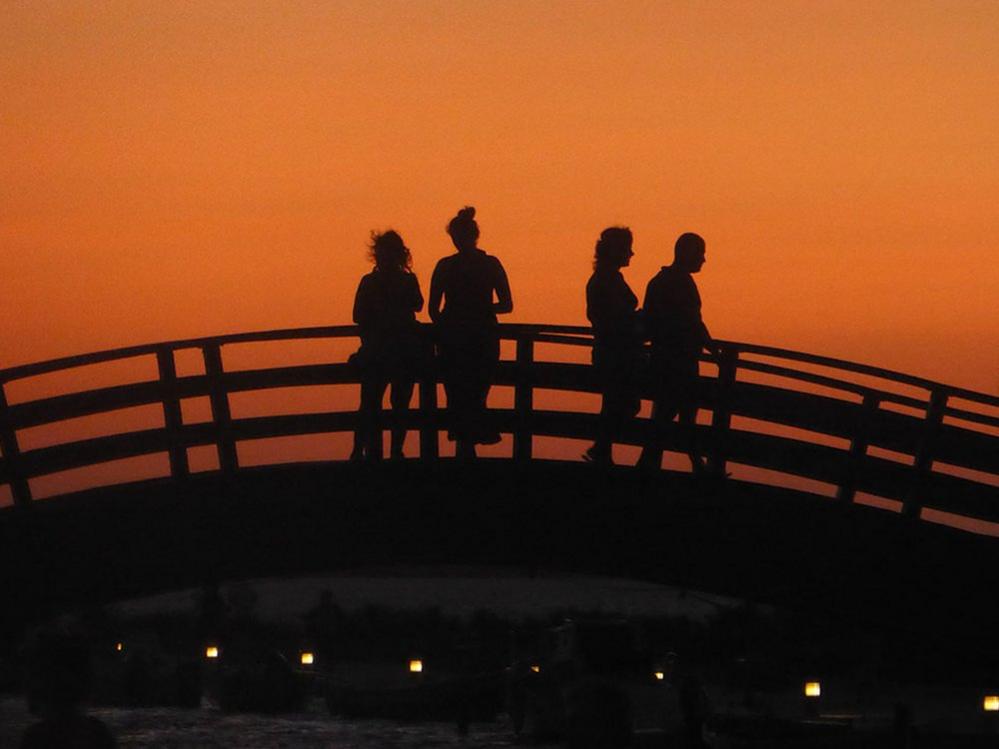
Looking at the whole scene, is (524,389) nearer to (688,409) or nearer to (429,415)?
(429,415)

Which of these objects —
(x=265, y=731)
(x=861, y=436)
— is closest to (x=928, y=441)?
(x=861, y=436)

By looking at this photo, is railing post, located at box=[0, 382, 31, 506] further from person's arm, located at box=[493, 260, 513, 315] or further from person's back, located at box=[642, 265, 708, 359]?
person's back, located at box=[642, 265, 708, 359]

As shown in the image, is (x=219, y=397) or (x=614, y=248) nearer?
(x=614, y=248)

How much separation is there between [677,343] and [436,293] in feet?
5.41

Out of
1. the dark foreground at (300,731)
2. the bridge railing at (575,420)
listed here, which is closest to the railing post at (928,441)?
the bridge railing at (575,420)

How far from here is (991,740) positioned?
18125mm

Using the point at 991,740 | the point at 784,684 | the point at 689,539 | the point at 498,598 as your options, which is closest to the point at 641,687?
the point at 784,684

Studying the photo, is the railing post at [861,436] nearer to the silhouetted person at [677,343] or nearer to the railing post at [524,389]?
the silhouetted person at [677,343]

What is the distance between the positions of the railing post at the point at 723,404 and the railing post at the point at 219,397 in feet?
10.5

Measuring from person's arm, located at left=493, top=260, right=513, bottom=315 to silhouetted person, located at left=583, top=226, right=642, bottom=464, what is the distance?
54 centimetres

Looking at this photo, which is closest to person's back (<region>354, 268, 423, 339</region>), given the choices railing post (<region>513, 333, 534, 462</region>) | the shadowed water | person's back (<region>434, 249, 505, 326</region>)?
person's back (<region>434, 249, 505, 326</region>)

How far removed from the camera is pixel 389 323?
1270 cm

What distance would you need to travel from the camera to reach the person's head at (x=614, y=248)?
41.2 feet

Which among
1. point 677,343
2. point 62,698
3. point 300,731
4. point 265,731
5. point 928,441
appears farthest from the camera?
point 300,731
